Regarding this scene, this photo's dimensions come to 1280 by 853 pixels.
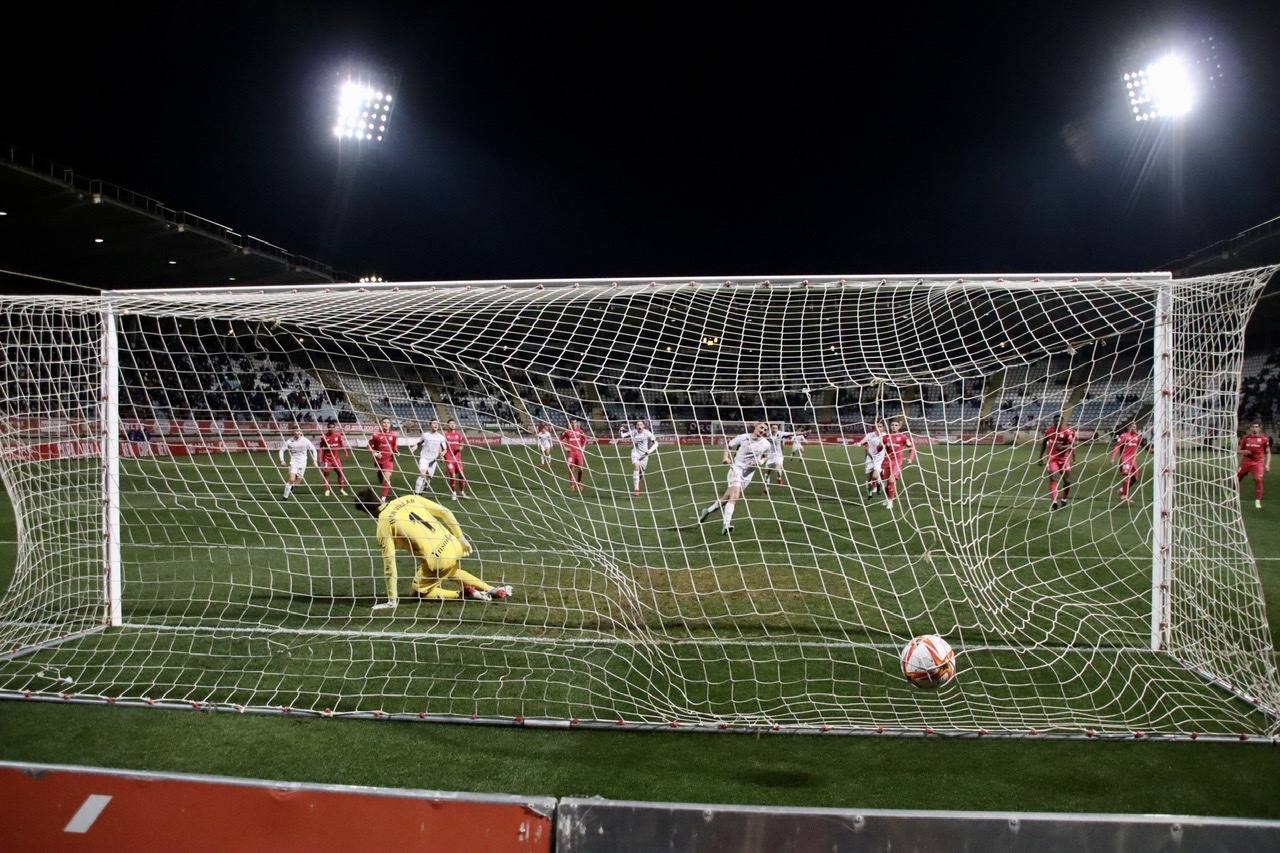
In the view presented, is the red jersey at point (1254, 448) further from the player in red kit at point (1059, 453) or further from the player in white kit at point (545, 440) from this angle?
the player in white kit at point (545, 440)

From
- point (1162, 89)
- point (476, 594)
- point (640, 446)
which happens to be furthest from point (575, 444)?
point (1162, 89)

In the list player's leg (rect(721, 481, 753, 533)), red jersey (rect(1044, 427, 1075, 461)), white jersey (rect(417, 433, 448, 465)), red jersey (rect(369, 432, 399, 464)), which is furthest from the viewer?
white jersey (rect(417, 433, 448, 465))

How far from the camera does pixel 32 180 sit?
16906 mm

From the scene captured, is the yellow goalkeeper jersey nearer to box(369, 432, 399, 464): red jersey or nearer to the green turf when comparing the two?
the green turf

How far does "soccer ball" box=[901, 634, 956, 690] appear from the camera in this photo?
157 inches

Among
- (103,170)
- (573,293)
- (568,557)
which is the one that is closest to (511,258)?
(103,170)

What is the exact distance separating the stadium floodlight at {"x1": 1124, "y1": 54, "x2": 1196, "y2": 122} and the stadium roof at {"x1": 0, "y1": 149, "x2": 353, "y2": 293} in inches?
1176

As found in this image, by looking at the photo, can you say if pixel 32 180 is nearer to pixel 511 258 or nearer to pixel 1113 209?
pixel 511 258

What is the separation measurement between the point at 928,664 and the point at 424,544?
4.01 m

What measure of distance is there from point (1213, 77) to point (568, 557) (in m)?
29.6

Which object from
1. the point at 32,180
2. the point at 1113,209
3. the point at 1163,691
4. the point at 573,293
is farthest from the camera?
A: the point at 1113,209

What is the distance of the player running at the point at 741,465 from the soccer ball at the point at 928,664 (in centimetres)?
498

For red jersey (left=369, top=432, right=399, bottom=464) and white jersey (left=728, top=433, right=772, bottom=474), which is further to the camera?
red jersey (left=369, top=432, right=399, bottom=464)

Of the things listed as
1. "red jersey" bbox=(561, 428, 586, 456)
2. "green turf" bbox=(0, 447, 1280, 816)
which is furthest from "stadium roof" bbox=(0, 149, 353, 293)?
"red jersey" bbox=(561, 428, 586, 456)
